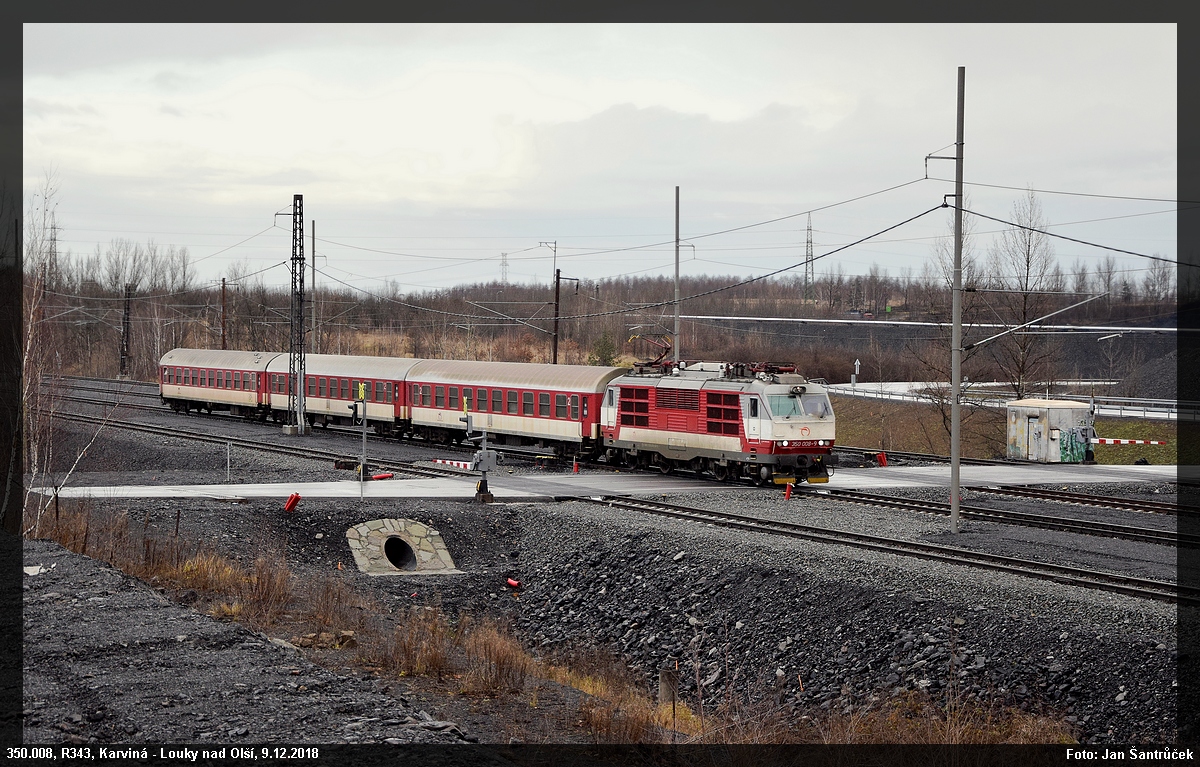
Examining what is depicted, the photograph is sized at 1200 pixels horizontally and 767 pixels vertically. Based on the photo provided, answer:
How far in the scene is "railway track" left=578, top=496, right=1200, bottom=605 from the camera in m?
15.7

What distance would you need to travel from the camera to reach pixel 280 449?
3625cm

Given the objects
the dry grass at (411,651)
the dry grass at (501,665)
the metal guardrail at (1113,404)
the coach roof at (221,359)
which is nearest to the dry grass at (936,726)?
the dry grass at (501,665)

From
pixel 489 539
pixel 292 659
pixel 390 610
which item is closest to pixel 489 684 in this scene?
→ pixel 292 659

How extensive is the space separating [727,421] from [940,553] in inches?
386

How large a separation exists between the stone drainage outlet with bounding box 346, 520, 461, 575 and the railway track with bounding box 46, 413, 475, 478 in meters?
7.03

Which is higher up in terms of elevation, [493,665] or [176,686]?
[176,686]

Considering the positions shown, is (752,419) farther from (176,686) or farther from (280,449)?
(176,686)

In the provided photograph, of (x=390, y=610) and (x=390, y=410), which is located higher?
(x=390, y=410)

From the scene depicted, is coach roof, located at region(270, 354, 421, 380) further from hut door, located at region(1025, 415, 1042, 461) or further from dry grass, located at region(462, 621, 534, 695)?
dry grass, located at region(462, 621, 534, 695)

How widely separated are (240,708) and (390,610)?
26.3ft

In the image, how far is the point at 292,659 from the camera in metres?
12.7

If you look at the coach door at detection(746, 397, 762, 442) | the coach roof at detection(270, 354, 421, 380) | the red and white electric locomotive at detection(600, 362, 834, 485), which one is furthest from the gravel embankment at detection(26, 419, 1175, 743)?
the coach roof at detection(270, 354, 421, 380)

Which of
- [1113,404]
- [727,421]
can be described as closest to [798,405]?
[727,421]

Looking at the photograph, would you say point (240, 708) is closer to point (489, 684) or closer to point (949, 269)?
point (489, 684)
